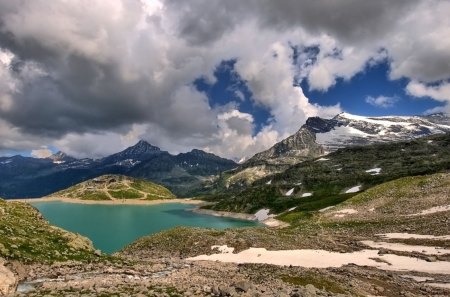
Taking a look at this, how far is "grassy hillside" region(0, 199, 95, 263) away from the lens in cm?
3897

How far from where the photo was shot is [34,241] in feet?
142

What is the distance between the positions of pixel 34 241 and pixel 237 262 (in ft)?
105

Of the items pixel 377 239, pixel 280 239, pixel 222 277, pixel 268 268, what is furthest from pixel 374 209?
pixel 222 277

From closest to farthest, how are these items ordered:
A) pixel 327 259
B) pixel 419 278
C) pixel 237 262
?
pixel 419 278 → pixel 237 262 → pixel 327 259

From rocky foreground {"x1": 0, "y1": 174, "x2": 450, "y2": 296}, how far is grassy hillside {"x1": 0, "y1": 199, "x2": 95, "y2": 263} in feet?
0.46

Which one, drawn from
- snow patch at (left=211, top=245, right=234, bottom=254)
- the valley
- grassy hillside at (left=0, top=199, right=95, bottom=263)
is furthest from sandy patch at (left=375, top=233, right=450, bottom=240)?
grassy hillside at (left=0, top=199, right=95, bottom=263)

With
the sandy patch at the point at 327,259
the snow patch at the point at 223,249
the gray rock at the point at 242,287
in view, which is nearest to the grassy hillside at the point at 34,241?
the gray rock at the point at 242,287

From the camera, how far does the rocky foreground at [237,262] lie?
33.2 m

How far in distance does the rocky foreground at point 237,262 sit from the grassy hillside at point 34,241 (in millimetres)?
140

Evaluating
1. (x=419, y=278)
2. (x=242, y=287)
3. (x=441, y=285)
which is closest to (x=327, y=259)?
(x=419, y=278)

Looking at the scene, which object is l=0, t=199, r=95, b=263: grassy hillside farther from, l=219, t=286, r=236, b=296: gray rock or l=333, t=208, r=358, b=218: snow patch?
l=333, t=208, r=358, b=218: snow patch

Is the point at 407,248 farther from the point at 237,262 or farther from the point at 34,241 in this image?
the point at 34,241

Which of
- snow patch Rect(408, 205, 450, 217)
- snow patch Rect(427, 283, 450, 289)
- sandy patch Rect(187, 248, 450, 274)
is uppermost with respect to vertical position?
snow patch Rect(408, 205, 450, 217)

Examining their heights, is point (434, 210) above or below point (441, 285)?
above
